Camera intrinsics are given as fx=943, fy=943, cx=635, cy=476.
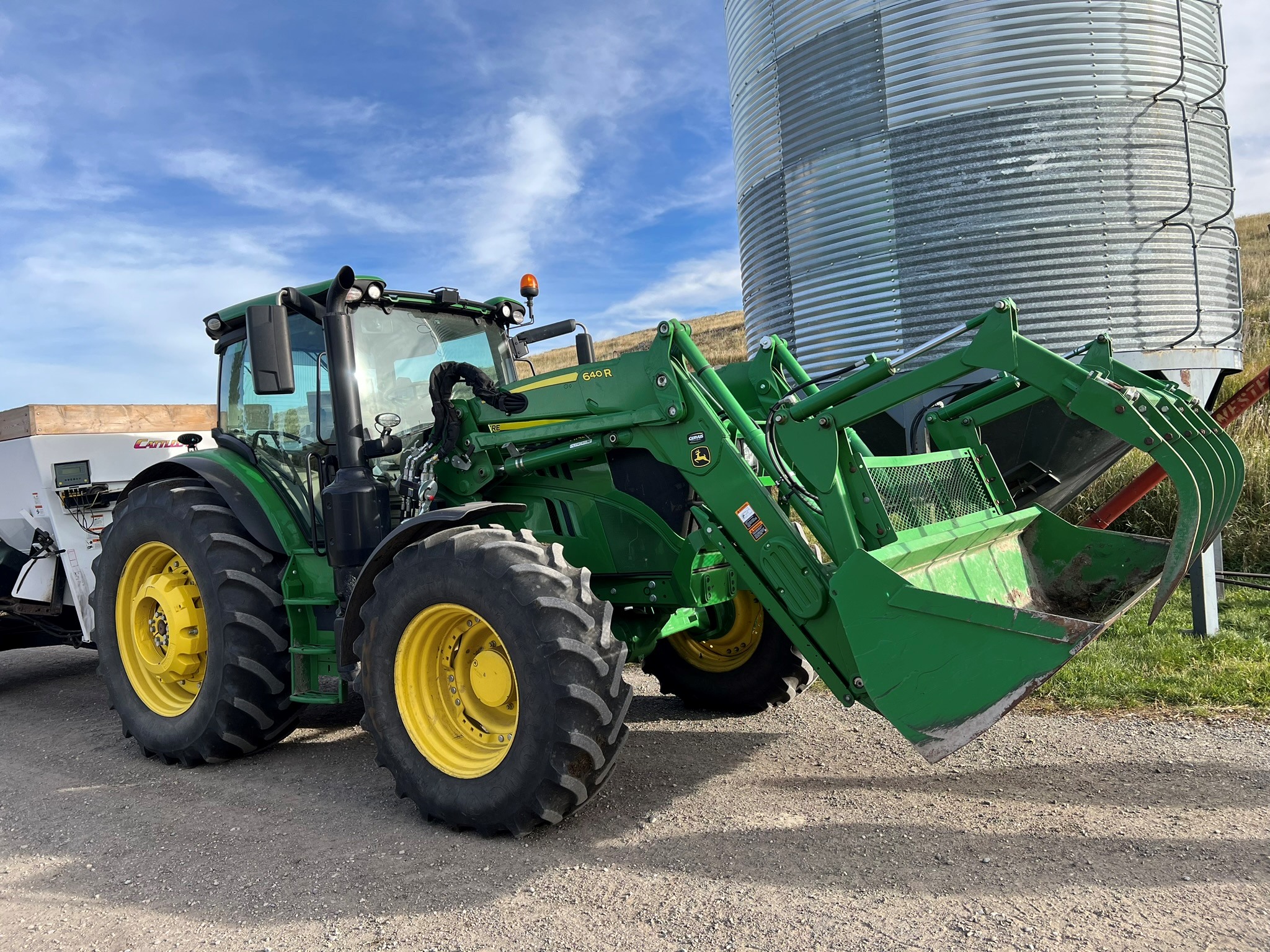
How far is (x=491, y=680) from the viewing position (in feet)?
12.7

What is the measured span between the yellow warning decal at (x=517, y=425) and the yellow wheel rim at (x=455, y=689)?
98cm

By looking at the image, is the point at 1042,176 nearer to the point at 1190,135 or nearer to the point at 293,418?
the point at 1190,135

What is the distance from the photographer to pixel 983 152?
607cm

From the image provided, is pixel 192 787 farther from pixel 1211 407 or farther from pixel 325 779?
pixel 1211 407

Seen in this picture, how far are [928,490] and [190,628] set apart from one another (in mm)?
3798

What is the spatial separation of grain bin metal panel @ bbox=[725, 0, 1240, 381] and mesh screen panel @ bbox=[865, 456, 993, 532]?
1.97 meters

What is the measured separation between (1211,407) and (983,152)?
2.39 m

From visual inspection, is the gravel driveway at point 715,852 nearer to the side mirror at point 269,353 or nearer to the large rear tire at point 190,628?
the large rear tire at point 190,628

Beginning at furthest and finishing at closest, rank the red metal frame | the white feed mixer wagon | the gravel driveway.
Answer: the white feed mixer wagon
the red metal frame
the gravel driveway

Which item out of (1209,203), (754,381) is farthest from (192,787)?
(1209,203)

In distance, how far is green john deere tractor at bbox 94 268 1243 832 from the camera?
11.2ft

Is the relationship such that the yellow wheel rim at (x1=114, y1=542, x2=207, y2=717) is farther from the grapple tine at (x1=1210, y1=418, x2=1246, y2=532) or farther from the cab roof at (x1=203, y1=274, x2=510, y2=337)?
the grapple tine at (x1=1210, y1=418, x2=1246, y2=532)

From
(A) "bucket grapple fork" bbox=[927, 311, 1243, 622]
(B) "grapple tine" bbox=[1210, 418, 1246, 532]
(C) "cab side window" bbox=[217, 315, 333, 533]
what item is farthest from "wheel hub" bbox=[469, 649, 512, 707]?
(B) "grapple tine" bbox=[1210, 418, 1246, 532]

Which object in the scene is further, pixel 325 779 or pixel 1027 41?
pixel 1027 41
